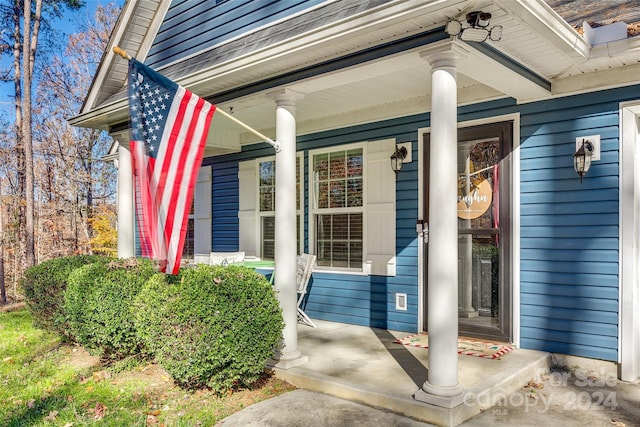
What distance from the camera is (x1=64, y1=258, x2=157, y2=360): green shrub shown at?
4.41m

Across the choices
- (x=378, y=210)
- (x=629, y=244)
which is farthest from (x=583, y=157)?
(x=378, y=210)

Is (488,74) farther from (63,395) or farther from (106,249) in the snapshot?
(106,249)

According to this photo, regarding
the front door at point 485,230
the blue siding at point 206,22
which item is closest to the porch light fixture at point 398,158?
the front door at point 485,230

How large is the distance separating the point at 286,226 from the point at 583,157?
8.36 ft

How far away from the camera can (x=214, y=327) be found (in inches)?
134

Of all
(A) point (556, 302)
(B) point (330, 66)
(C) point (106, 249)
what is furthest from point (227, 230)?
(C) point (106, 249)

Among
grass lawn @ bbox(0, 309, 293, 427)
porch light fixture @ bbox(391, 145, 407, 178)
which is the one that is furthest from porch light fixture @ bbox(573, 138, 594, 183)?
grass lawn @ bbox(0, 309, 293, 427)

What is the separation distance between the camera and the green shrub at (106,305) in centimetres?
441

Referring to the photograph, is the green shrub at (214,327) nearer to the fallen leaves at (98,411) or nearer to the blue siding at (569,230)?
the fallen leaves at (98,411)

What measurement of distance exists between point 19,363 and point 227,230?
3.28 metres

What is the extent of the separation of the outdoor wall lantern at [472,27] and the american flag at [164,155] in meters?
1.88

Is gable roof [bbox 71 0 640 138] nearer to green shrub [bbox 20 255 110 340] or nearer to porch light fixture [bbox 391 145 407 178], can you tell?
porch light fixture [bbox 391 145 407 178]

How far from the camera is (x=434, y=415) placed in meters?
2.99

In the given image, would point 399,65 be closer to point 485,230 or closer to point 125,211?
point 485,230
